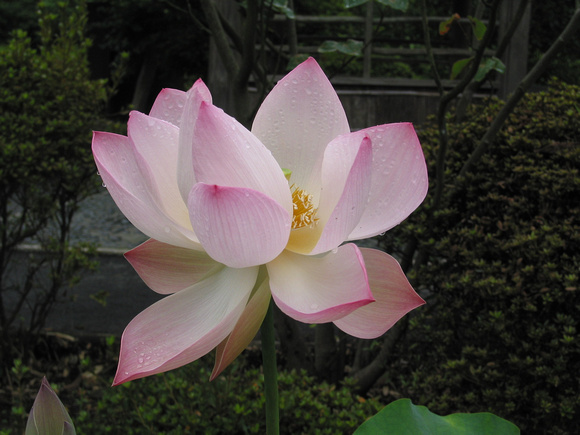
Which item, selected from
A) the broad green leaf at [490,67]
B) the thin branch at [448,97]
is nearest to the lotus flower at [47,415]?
the thin branch at [448,97]

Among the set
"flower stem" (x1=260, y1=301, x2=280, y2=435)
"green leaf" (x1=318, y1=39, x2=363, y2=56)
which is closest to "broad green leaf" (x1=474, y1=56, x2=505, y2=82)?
"green leaf" (x1=318, y1=39, x2=363, y2=56)

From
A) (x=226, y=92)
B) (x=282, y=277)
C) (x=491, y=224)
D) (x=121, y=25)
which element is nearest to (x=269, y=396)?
(x=282, y=277)

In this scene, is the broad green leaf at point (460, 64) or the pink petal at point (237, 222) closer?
the pink petal at point (237, 222)

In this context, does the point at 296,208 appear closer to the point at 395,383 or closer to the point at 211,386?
the point at 211,386

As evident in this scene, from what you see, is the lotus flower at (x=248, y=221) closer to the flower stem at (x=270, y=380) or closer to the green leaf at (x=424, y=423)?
the flower stem at (x=270, y=380)

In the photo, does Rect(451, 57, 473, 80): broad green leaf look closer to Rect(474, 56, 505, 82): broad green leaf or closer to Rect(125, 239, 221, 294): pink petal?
Rect(474, 56, 505, 82): broad green leaf

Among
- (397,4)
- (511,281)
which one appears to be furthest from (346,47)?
(511,281)
